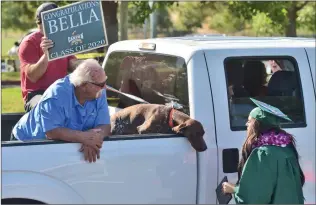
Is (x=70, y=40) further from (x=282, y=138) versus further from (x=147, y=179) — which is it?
(x=282, y=138)

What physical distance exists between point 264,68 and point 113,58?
139 cm

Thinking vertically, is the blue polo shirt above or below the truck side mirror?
above

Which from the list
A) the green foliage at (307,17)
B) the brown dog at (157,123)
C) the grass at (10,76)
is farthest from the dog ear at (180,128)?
the green foliage at (307,17)

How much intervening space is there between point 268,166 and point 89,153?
1072 mm

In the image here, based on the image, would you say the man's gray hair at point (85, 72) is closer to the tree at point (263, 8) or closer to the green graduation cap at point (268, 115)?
the green graduation cap at point (268, 115)

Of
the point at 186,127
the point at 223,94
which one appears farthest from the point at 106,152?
the point at 223,94

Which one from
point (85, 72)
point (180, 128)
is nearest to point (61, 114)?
point (85, 72)

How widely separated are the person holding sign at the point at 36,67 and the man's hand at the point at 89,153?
3.58ft

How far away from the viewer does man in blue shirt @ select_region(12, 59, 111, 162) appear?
3.42 metres

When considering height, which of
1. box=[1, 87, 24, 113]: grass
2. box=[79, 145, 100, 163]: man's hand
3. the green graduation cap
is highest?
box=[1, 87, 24, 113]: grass

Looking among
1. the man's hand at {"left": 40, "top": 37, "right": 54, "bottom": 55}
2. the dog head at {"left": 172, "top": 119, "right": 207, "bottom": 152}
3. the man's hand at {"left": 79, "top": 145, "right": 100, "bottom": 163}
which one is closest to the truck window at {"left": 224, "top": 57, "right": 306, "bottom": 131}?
the dog head at {"left": 172, "top": 119, "right": 207, "bottom": 152}

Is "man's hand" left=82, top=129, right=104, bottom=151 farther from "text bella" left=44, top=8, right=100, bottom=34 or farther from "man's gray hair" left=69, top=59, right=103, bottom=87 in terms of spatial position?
"text bella" left=44, top=8, right=100, bottom=34

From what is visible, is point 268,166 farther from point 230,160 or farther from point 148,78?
point 148,78

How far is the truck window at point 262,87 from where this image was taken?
390 cm
